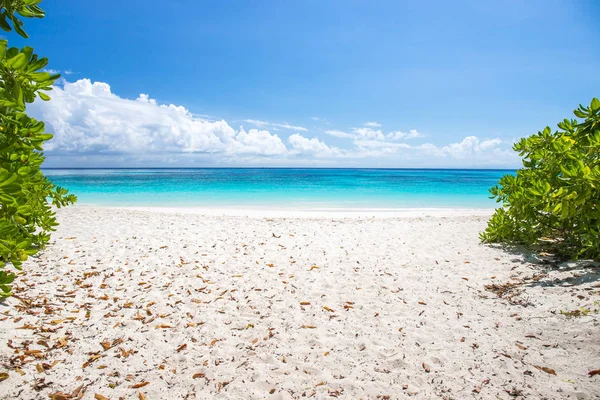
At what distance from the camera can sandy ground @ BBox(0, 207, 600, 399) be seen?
9.20ft

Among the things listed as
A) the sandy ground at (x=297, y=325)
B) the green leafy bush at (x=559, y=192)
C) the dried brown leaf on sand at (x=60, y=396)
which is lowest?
the dried brown leaf on sand at (x=60, y=396)

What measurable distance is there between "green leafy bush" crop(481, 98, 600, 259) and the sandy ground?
0.60m

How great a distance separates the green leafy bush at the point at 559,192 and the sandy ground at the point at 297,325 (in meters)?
0.60

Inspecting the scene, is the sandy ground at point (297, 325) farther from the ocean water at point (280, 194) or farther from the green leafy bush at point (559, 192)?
the ocean water at point (280, 194)

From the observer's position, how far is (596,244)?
4.58 metres

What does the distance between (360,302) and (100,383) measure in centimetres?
321

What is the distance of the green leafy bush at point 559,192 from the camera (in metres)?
4.05

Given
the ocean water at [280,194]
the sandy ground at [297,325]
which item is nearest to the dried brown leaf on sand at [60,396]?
the sandy ground at [297,325]

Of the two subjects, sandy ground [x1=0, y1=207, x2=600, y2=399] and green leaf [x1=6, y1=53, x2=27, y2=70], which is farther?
sandy ground [x1=0, y1=207, x2=600, y2=399]

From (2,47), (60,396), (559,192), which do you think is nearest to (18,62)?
(2,47)

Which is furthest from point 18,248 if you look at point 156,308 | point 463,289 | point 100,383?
point 463,289

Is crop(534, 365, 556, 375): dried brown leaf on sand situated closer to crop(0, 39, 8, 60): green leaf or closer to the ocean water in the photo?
crop(0, 39, 8, 60): green leaf

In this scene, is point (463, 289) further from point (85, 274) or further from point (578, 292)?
point (85, 274)

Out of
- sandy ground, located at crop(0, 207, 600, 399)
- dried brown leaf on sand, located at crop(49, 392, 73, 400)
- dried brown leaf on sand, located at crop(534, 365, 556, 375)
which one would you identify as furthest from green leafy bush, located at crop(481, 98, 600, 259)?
dried brown leaf on sand, located at crop(49, 392, 73, 400)
